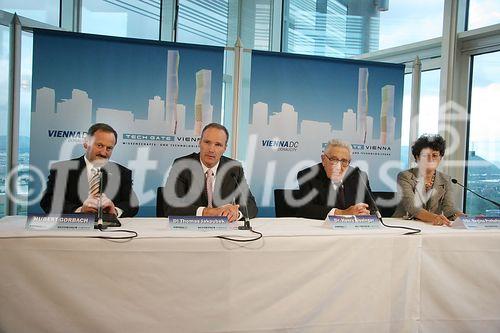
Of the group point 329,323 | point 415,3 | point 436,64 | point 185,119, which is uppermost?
point 415,3

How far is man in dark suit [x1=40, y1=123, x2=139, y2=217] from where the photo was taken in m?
2.58

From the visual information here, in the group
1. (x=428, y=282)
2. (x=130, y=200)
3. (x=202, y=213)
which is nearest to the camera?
(x=428, y=282)

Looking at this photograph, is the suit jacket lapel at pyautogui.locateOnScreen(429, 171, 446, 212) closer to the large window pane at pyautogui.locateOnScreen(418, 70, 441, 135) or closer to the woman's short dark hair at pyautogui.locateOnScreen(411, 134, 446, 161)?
the woman's short dark hair at pyautogui.locateOnScreen(411, 134, 446, 161)

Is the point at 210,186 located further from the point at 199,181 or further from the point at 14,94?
the point at 14,94

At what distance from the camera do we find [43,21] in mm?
3701

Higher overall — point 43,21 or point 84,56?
point 43,21

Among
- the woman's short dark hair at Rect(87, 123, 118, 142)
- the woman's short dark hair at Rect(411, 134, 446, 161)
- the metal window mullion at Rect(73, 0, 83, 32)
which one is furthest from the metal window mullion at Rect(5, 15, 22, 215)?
the woman's short dark hair at Rect(411, 134, 446, 161)

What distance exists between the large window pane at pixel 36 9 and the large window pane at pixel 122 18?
243 millimetres

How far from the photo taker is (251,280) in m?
1.88

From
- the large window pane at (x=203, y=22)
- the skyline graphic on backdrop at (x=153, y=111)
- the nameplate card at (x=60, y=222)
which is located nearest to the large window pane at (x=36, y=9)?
the skyline graphic on backdrop at (x=153, y=111)

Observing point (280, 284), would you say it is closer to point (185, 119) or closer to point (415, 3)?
point (185, 119)

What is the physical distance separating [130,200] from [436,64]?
313 centimetres

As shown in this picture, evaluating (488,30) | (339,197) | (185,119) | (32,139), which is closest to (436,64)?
(488,30)

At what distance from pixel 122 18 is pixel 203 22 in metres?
1.01
